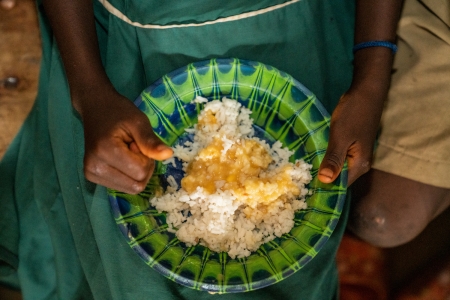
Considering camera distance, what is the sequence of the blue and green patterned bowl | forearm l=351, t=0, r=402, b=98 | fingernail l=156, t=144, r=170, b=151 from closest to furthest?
fingernail l=156, t=144, r=170, b=151
the blue and green patterned bowl
forearm l=351, t=0, r=402, b=98

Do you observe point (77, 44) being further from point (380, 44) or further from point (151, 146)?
point (380, 44)

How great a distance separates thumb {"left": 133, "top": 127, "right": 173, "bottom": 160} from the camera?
0.75 m

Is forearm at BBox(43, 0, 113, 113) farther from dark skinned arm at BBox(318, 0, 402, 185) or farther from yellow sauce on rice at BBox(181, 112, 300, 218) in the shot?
dark skinned arm at BBox(318, 0, 402, 185)

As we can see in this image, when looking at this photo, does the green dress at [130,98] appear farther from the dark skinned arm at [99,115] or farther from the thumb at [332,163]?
the thumb at [332,163]

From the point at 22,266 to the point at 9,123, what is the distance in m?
0.52

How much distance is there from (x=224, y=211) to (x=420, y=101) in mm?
572

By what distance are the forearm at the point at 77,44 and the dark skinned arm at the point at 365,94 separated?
21.0 inches

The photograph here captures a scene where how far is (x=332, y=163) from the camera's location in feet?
2.73

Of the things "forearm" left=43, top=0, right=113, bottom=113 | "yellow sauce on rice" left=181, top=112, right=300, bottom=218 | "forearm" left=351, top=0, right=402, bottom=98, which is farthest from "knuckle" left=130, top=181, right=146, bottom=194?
"forearm" left=351, top=0, right=402, bottom=98

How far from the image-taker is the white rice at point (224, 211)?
→ 0.88 m

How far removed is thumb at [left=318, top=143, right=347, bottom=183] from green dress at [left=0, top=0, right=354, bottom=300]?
0.67 feet

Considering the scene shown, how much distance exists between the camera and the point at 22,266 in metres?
1.05

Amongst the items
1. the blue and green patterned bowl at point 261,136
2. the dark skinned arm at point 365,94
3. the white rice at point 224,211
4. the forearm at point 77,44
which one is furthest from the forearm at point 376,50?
A: the forearm at point 77,44

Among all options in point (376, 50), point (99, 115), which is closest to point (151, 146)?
point (99, 115)
